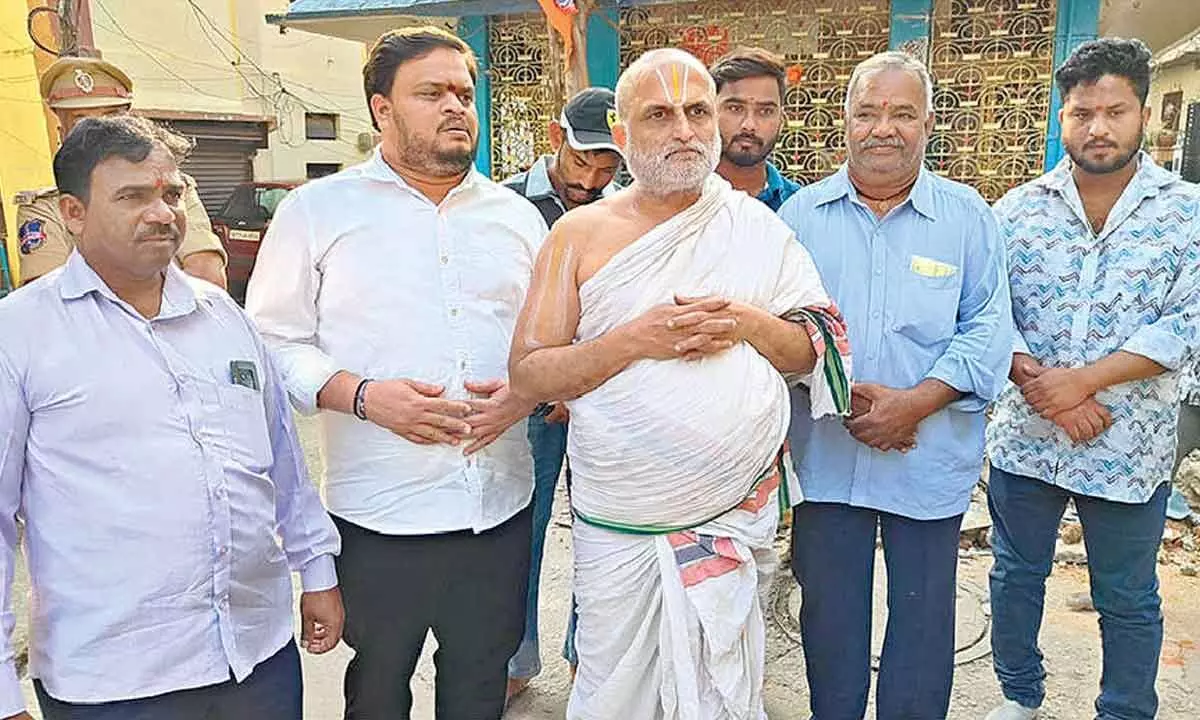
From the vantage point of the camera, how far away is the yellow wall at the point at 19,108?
1090cm

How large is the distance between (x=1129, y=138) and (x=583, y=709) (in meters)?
2.22

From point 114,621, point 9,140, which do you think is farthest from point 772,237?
point 9,140

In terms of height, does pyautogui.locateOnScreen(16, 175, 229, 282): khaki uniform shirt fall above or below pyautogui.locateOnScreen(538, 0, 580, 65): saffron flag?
below

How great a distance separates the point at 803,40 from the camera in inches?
269

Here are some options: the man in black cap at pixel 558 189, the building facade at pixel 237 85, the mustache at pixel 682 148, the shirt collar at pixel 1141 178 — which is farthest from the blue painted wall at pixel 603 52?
the building facade at pixel 237 85

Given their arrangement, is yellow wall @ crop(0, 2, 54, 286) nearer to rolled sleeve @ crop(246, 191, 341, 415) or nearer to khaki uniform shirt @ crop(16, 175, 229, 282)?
khaki uniform shirt @ crop(16, 175, 229, 282)

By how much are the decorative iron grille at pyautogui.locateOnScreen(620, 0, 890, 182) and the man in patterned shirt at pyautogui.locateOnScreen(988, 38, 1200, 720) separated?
4.10 metres

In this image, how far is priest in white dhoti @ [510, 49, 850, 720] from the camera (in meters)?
2.15

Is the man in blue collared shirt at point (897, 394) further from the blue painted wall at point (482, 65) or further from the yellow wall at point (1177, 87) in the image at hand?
the yellow wall at point (1177, 87)

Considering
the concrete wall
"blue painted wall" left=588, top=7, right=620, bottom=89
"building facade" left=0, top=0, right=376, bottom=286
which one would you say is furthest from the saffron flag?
the concrete wall

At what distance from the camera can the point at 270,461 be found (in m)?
2.04

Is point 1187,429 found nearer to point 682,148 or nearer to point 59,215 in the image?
point 682,148

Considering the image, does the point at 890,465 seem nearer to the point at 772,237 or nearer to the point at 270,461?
the point at 772,237

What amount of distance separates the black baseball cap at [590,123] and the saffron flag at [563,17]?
3161 millimetres
